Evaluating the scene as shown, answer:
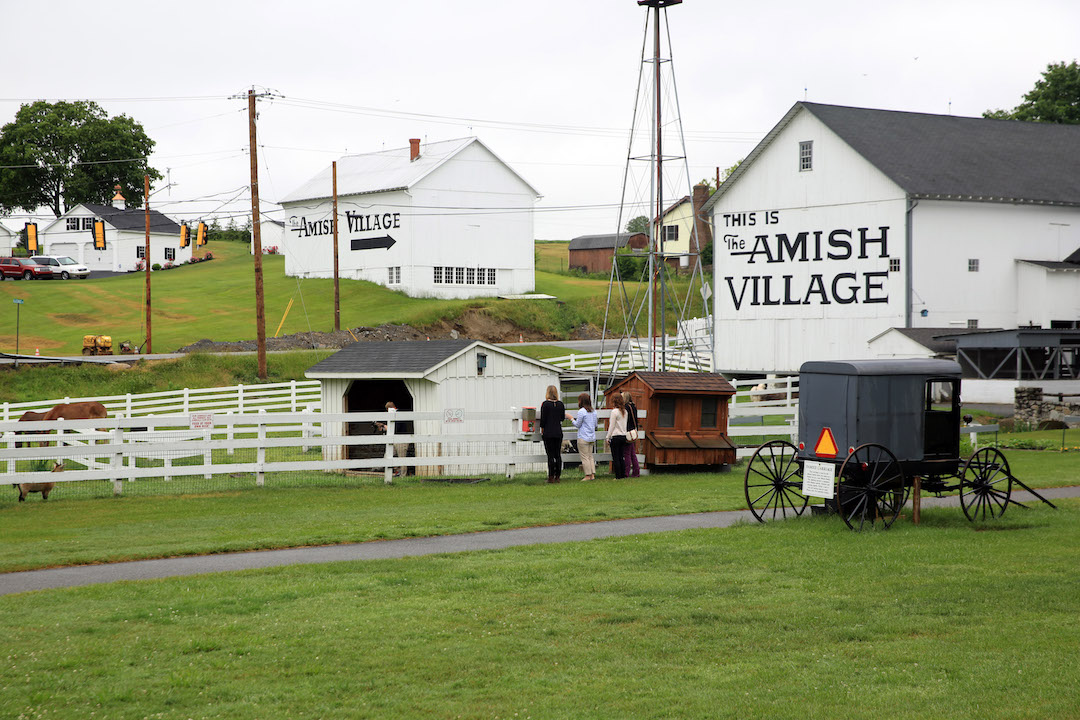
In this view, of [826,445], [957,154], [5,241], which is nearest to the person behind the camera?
[826,445]

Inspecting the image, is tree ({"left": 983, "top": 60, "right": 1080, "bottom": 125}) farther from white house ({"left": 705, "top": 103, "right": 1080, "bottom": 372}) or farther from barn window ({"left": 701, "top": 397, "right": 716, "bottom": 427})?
barn window ({"left": 701, "top": 397, "right": 716, "bottom": 427})

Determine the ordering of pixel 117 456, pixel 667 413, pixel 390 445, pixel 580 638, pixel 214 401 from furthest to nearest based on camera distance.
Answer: pixel 214 401 → pixel 667 413 → pixel 390 445 → pixel 117 456 → pixel 580 638

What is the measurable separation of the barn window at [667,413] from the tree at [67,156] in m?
81.7

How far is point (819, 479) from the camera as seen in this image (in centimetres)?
1391

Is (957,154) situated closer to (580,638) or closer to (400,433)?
(400,433)

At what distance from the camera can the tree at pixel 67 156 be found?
96250 mm

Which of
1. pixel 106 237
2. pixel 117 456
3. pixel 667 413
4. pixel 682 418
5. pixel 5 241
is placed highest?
pixel 5 241

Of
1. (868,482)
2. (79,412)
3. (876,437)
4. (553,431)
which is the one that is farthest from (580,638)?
(79,412)

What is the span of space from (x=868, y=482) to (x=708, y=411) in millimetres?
8649

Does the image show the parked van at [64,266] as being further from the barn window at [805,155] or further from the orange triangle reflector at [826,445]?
the orange triangle reflector at [826,445]

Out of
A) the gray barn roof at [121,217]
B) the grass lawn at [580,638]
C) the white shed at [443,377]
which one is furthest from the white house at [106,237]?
the grass lawn at [580,638]

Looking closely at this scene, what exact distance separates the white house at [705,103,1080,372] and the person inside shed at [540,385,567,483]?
23.4m

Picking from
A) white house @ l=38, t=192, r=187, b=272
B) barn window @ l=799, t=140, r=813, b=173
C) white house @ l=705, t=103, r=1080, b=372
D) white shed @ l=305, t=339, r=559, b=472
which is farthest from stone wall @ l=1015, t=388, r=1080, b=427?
white house @ l=38, t=192, r=187, b=272

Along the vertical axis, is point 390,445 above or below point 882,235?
below
